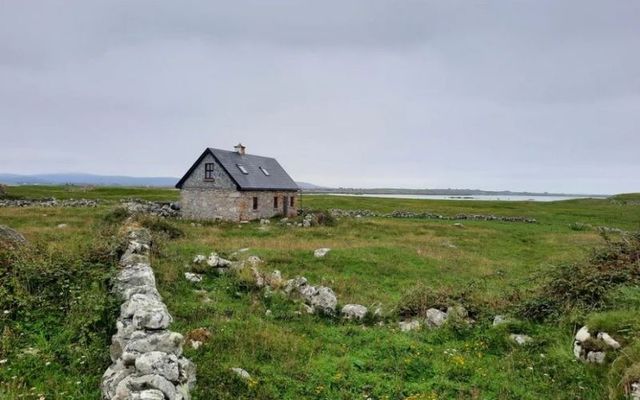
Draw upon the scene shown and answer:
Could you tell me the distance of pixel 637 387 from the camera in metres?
7.21

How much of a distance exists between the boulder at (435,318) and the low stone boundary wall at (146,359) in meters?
7.41

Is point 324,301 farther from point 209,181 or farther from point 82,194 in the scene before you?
point 82,194

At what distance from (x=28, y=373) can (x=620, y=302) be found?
45.0 ft

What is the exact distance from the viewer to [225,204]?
42344 mm

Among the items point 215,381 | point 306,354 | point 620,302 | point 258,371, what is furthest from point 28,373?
point 620,302

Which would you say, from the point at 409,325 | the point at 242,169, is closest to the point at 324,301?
the point at 409,325

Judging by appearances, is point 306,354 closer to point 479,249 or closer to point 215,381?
point 215,381

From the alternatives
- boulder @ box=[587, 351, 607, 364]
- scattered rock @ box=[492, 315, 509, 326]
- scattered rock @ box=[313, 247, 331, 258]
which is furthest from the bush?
scattered rock @ box=[313, 247, 331, 258]

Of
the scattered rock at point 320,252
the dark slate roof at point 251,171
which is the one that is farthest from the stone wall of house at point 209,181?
the scattered rock at point 320,252

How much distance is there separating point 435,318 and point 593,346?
4394 millimetres

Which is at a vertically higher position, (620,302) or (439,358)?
(620,302)

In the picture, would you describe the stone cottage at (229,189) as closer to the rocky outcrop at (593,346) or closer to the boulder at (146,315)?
the boulder at (146,315)

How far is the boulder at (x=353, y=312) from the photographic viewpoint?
13.4 meters

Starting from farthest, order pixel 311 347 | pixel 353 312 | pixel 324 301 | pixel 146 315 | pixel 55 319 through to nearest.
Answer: pixel 324 301
pixel 353 312
pixel 311 347
pixel 55 319
pixel 146 315
